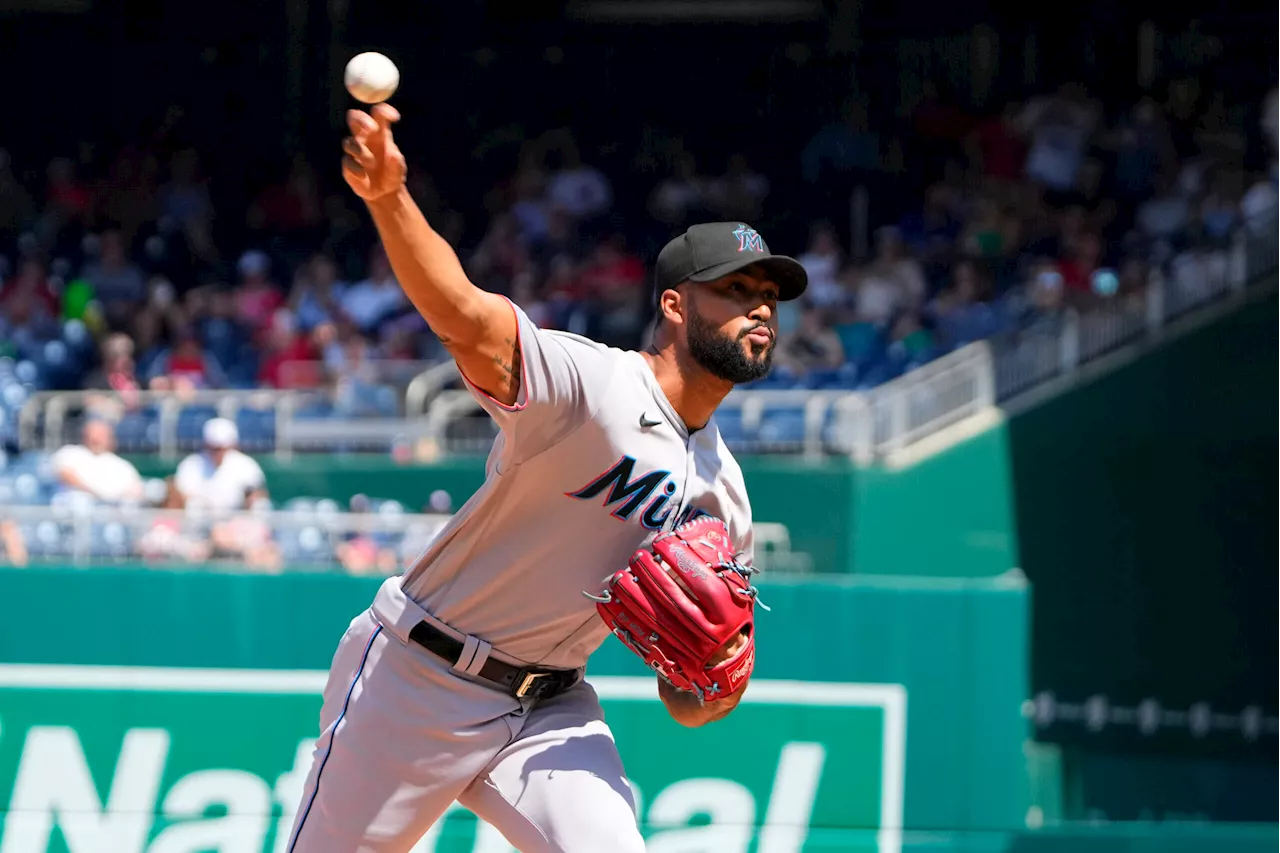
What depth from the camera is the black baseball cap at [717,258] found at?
3.52 m

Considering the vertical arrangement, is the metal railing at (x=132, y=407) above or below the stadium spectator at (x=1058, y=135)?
below

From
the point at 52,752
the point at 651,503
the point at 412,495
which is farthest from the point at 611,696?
the point at 412,495

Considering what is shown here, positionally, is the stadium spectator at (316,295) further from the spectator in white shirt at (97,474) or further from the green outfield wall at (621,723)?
the green outfield wall at (621,723)

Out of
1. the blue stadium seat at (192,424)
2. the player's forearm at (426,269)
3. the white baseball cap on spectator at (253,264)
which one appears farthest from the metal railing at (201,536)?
the player's forearm at (426,269)

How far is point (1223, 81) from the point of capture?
13.8 metres

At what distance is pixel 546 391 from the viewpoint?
3.30 m

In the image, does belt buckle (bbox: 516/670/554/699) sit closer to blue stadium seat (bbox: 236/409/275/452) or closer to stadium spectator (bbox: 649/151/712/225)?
blue stadium seat (bbox: 236/409/275/452)

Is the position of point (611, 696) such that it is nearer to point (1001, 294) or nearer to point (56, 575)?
point (56, 575)

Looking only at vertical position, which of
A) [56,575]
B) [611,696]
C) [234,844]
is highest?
[56,575]

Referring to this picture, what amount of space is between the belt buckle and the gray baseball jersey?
24 millimetres

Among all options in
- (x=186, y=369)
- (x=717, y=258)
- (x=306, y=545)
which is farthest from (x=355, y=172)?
(x=186, y=369)

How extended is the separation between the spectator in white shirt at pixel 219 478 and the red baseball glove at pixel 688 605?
17.8 feet

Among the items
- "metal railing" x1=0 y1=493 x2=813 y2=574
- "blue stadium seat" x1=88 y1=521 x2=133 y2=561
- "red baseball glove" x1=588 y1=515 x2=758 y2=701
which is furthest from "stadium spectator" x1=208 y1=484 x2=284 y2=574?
"red baseball glove" x1=588 y1=515 x2=758 y2=701

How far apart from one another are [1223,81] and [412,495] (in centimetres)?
738
